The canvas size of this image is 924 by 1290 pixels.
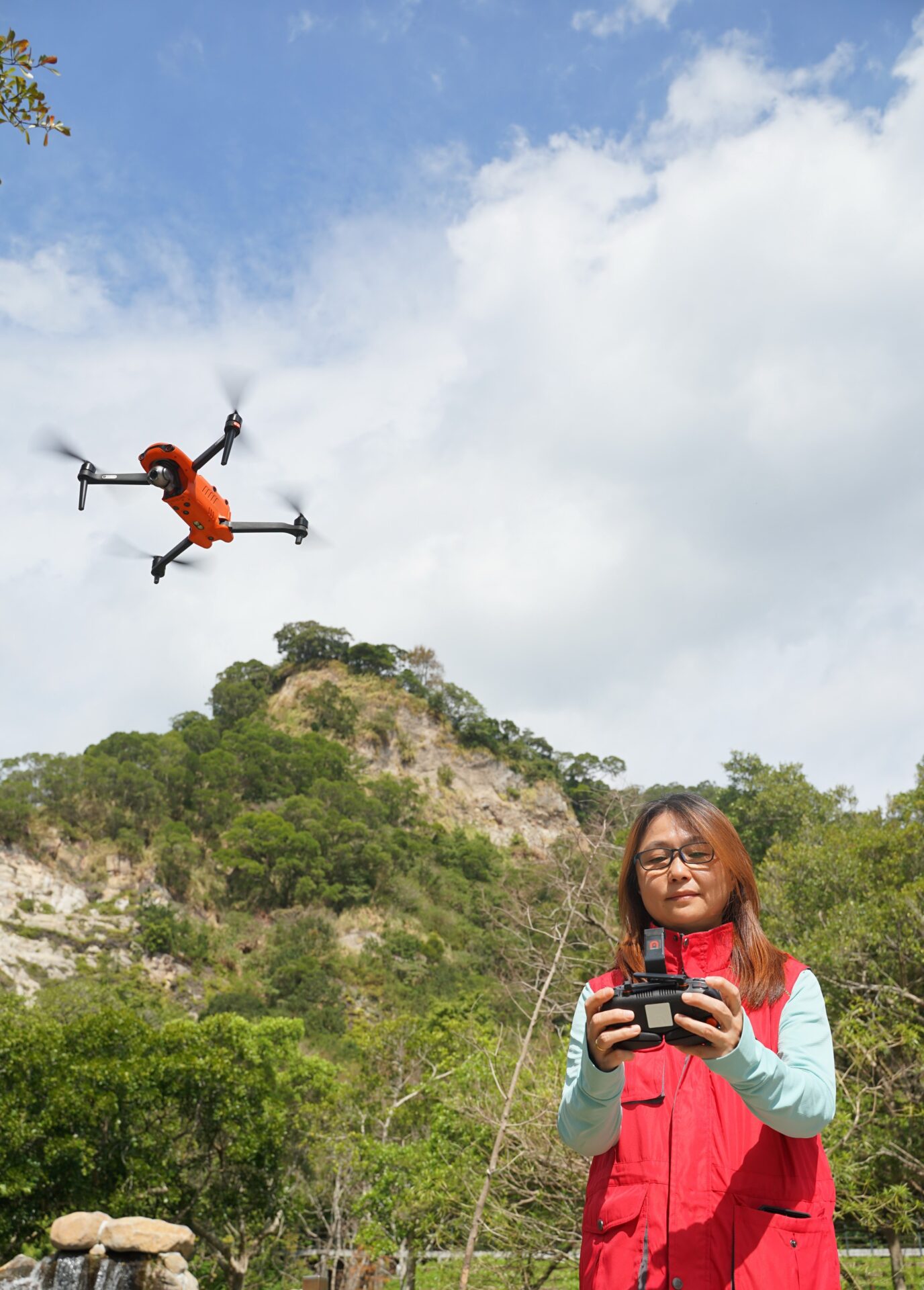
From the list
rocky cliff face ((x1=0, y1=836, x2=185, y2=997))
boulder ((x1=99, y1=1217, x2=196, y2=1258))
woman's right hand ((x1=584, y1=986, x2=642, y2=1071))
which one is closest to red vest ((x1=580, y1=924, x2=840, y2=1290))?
woman's right hand ((x1=584, y1=986, x2=642, y2=1071))

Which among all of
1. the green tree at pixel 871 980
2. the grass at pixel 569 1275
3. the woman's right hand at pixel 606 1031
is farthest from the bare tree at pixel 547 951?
the woman's right hand at pixel 606 1031

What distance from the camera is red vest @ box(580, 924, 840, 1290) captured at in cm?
135

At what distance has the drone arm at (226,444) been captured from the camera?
6293 millimetres

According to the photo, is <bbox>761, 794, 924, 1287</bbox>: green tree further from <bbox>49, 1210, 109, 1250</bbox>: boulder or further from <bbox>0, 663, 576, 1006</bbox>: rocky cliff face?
<bbox>0, 663, 576, 1006</bbox>: rocky cliff face

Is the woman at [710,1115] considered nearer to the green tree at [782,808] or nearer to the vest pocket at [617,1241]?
the vest pocket at [617,1241]

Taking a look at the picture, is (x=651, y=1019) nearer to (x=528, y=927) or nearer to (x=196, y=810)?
(x=528, y=927)

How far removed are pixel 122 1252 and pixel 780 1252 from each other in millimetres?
10355

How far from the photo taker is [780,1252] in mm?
1344

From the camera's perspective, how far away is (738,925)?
1.66 meters

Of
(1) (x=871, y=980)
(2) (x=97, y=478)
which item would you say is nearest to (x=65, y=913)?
(1) (x=871, y=980)

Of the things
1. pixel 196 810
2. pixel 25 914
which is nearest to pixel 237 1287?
pixel 25 914

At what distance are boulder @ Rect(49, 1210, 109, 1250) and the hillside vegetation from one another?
71.1 inches

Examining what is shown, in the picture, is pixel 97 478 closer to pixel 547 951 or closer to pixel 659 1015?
pixel 659 1015

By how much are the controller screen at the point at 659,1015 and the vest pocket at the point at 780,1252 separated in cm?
32
